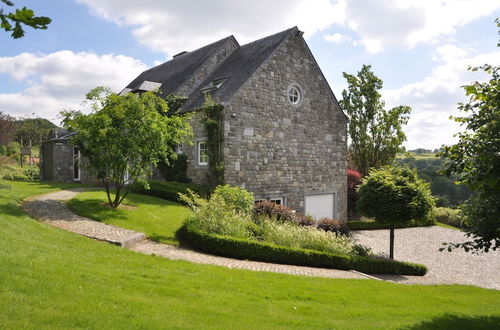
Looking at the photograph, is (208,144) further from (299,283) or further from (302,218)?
(299,283)

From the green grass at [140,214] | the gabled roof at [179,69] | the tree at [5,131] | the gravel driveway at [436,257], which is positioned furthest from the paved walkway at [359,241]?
the tree at [5,131]

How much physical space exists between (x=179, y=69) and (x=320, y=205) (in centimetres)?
1289

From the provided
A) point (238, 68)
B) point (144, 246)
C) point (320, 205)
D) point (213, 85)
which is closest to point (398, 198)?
point (320, 205)

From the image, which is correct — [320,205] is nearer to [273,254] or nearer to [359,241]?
[359,241]

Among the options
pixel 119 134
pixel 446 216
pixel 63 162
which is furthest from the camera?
pixel 446 216

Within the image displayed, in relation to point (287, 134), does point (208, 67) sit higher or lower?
higher

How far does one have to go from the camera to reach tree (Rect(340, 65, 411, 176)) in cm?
2580

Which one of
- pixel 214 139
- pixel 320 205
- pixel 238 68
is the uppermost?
pixel 238 68

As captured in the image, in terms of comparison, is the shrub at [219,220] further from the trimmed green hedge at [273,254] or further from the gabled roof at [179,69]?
the gabled roof at [179,69]

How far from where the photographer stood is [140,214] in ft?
43.9

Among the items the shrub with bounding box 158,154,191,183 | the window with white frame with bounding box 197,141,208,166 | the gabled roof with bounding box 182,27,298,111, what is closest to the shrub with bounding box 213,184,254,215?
the window with white frame with bounding box 197,141,208,166

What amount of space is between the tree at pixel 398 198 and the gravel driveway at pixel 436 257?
75.6 inches

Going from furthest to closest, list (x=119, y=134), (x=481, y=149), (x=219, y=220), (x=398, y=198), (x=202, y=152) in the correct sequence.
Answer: (x=202, y=152) → (x=398, y=198) → (x=119, y=134) → (x=219, y=220) → (x=481, y=149)

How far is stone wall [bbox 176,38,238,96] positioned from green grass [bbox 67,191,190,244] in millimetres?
7796
